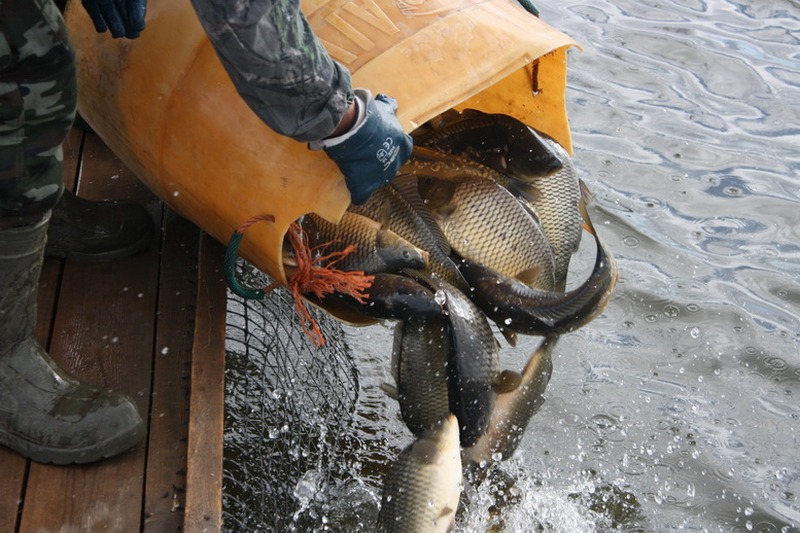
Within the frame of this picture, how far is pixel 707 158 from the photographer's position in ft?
22.2

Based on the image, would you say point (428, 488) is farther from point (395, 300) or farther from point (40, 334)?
point (40, 334)

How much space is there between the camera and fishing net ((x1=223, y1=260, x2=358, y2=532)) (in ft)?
12.6

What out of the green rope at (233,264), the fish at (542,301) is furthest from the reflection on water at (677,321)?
the green rope at (233,264)

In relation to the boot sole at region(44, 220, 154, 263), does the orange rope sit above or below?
above

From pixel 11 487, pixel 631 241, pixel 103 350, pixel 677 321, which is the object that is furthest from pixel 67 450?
pixel 631 241

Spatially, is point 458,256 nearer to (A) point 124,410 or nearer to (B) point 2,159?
(A) point 124,410

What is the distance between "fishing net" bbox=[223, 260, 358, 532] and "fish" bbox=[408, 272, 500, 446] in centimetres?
95

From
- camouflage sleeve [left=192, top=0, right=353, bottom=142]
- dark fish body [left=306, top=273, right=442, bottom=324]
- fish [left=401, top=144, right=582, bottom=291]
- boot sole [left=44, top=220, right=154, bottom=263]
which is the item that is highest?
camouflage sleeve [left=192, top=0, right=353, bottom=142]

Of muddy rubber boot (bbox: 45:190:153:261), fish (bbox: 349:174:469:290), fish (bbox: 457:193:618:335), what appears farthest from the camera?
muddy rubber boot (bbox: 45:190:153:261)

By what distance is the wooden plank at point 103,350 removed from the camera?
2.81 meters

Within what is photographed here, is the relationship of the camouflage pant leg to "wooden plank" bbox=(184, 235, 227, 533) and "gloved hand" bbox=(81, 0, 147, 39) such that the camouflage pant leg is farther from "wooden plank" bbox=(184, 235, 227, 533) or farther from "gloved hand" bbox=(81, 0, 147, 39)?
"wooden plank" bbox=(184, 235, 227, 533)

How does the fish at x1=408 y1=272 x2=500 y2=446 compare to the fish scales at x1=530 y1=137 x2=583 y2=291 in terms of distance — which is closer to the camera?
the fish at x1=408 y1=272 x2=500 y2=446

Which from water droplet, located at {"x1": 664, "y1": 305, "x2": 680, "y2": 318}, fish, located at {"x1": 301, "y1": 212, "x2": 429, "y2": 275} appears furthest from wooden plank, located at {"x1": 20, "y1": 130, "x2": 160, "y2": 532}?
water droplet, located at {"x1": 664, "y1": 305, "x2": 680, "y2": 318}

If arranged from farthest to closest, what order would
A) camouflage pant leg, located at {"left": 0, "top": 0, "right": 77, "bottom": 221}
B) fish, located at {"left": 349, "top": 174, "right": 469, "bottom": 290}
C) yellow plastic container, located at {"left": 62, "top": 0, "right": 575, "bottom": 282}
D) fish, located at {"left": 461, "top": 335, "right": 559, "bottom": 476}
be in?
fish, located at {"left": 461, "top": 335, "right": 559, "bottom": 476}
fish, located at {"left": 349, "top": 174, "right": 469, "bottom": 290}
yellow plastic container, located at {"left": 62, "top": 0, "right": 575, "bottom": 282}
camouflage pant leg, located at {"left": 0, "top": 0, "right": 77, "bottom": 221}
